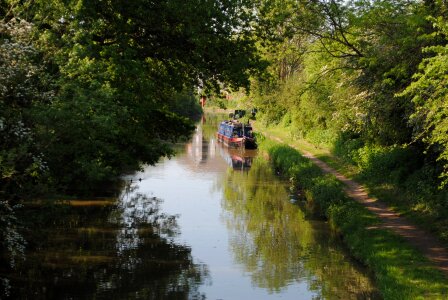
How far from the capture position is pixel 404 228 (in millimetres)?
17344

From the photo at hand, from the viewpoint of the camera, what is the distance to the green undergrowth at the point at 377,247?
481 inches

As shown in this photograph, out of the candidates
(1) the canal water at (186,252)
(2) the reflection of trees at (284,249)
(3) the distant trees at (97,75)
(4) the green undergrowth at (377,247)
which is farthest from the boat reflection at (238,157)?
(3) the distant trees at (97,75)

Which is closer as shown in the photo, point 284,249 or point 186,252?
point 186,252

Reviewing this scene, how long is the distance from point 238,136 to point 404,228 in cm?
3474

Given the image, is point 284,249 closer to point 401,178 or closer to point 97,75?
point 401,178

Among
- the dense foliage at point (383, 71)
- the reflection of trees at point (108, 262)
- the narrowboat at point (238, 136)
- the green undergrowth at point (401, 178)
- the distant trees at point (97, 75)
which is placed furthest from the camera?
the narrowboat at point (238, 136)

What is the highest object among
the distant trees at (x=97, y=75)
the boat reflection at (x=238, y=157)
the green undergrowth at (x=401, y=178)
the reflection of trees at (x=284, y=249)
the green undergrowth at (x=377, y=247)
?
the distant trees at (x=97, y=75)

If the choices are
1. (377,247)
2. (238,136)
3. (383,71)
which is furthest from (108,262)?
(238,136)

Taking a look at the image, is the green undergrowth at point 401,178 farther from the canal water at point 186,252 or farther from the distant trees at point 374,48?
the canal water at point 186,252

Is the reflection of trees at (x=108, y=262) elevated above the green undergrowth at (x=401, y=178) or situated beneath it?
situated beneath

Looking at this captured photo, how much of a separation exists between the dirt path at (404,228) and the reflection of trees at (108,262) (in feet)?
19.4

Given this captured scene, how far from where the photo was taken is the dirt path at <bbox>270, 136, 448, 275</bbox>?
14.4m

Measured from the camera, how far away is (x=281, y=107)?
4750 centimetres

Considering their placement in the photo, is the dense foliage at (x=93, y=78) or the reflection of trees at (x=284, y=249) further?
the reflection of trees at (x=284, y=249)
